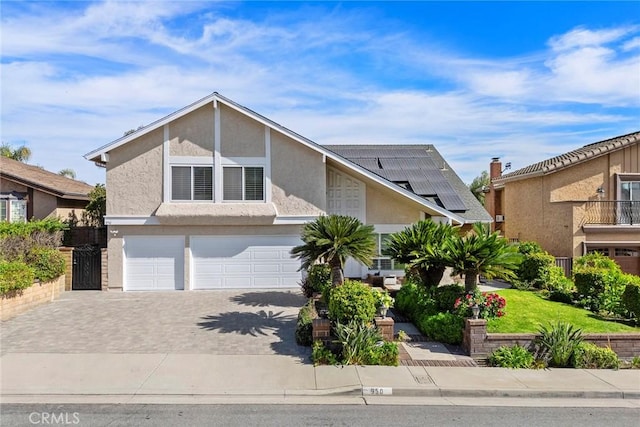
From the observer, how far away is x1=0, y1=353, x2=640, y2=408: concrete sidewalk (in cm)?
743

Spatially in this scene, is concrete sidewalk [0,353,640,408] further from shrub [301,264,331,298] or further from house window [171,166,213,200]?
house window [171,166,213,200]

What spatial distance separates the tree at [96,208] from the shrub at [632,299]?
63.5 ft

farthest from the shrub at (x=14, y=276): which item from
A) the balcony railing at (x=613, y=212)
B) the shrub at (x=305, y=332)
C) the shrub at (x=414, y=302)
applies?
the balcony railing at (x=613, y=212)

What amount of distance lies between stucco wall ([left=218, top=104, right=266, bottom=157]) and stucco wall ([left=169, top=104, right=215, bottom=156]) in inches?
17.8

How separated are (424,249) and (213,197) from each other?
8.56 metres

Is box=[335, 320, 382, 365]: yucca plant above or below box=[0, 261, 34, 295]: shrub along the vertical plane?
below

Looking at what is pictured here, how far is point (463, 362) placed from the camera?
9.08 m

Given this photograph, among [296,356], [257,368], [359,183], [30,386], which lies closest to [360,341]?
[296,356]

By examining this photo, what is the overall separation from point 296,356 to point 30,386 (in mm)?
4902

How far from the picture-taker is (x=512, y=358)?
29.5 ft

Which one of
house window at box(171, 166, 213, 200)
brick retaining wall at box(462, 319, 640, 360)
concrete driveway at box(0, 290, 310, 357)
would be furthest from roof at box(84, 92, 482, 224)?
brick retaining wall at box(462, 319, 640, 360)

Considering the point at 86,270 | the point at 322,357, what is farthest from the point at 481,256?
the point at 86,270

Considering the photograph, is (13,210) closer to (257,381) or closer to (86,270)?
(86,270)

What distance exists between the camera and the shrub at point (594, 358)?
29.5 feet
